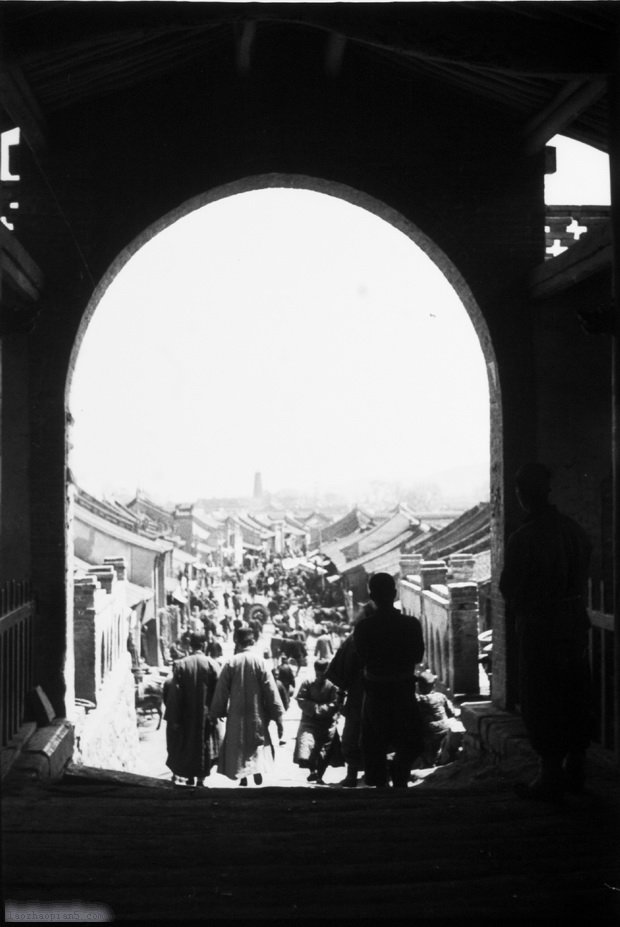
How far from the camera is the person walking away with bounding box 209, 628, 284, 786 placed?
8.30m

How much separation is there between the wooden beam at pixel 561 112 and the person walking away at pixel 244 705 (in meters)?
4.61

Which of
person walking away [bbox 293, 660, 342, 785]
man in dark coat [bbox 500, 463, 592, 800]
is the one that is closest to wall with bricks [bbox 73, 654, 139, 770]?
person walking away [bbox 293, 660, 342, 785]

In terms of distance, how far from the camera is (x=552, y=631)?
4480mm

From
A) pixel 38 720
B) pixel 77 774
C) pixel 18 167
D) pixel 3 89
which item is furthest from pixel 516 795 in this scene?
pixel 18 167

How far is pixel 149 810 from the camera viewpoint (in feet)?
15.7

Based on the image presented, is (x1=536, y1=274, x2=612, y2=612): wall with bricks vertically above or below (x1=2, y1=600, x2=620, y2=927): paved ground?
above

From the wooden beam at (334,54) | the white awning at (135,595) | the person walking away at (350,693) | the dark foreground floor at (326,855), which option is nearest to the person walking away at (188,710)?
the person walking away at (350,693)

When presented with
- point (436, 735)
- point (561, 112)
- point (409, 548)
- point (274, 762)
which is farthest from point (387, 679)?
point (409, 548)

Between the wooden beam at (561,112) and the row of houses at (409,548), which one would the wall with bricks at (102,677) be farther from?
the wooden beam at (561,112)

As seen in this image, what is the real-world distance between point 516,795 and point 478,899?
1.58m

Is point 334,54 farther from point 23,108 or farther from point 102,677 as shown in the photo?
point 102,677

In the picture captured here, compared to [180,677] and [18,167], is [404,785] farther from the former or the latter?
[18,167]

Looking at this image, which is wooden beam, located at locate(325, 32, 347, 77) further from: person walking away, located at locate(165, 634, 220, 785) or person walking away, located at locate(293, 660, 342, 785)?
person walking away, located at locate(293, 660, 342, 785)

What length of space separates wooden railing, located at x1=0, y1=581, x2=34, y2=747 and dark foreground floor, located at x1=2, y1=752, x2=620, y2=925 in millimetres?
797
